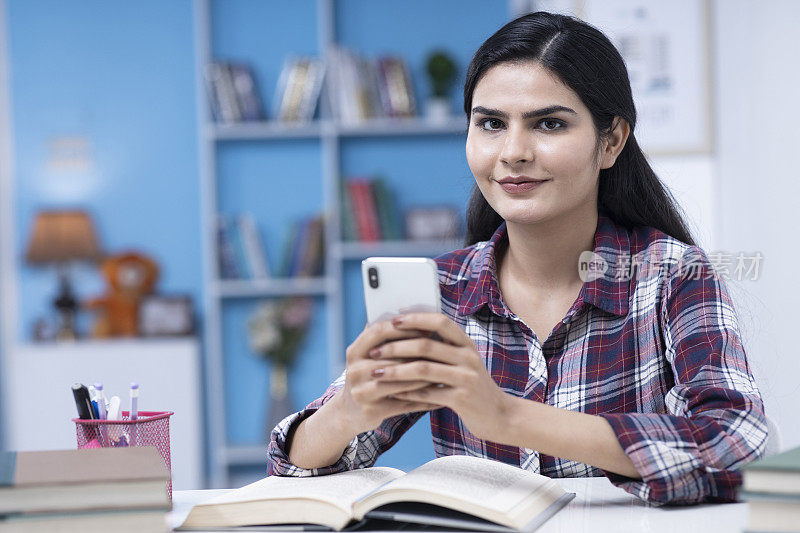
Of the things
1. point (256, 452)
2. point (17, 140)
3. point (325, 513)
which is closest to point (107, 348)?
point (256, 452)

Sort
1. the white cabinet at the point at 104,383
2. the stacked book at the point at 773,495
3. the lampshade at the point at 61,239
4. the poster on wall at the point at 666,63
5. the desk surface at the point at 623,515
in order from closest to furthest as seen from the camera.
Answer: the stacked book at the point at 773,495, the desk surface at the point at 623,515, the poster on wall at the point at 666,63, the white cabinet at the point at 104,383, the lampshade at the point at 61,239

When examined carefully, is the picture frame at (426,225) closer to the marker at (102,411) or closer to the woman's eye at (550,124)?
the woman's eye at (550,124)

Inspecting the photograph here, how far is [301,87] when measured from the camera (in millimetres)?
4152

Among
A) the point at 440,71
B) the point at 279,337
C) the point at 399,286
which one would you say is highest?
the point at 440,71

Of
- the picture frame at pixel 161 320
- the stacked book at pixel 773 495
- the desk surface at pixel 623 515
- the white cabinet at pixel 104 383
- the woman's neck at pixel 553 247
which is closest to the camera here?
the stacked book at pixel 773 495

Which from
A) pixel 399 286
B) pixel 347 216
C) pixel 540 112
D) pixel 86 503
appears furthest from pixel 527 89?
pixel 347 216

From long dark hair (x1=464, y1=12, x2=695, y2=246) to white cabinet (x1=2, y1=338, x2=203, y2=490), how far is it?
8.74 ft

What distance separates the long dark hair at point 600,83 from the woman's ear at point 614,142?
13mm

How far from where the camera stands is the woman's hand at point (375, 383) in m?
1.11

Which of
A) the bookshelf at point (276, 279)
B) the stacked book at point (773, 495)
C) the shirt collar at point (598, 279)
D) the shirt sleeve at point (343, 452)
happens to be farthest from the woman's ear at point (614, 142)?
the bookshelf at point (276, 279)

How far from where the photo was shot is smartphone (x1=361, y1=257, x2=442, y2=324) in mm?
1083

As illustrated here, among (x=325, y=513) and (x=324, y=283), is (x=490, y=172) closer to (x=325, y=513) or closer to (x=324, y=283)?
(x=325, y=513)

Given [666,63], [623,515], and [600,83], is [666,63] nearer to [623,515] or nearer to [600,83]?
[600,83]

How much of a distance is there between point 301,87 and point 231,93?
0.31 m
